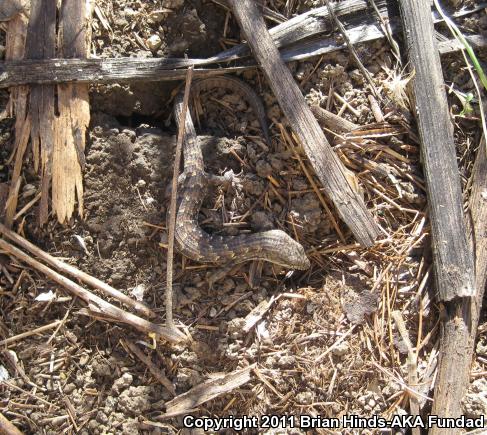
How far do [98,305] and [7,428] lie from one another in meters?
1.00

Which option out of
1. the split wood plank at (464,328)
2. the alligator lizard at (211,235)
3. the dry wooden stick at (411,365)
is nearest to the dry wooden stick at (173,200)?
the alligator lizard at (211,235)

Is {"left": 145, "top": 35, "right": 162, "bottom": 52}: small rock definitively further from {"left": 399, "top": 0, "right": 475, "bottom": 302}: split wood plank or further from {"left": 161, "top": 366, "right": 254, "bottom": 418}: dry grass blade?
{"left": 161, "top": 366, "right": 254, "bottom": 418}: dry grass blade

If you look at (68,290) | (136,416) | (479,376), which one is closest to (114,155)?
(68,290)

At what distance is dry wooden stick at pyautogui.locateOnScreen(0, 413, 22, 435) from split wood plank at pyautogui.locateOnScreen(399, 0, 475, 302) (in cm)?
304

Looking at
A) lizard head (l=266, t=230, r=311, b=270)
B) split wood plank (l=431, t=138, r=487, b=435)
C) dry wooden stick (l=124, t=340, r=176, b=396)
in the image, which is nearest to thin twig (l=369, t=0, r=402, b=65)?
split wood plank (l=431, t=138, r=487, b=435)

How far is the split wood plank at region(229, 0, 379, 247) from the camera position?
3.58m

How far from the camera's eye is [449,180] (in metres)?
3.54

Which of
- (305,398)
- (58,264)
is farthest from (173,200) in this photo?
(305,398)

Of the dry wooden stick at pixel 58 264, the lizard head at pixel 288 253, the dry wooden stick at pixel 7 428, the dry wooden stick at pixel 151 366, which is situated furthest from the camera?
the lizard head at pixel 288 253

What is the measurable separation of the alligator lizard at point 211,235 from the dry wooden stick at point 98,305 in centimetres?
58

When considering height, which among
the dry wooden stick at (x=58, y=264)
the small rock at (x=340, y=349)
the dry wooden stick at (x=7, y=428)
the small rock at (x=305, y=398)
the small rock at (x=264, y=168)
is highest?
the small rock at (x=264, y=168)

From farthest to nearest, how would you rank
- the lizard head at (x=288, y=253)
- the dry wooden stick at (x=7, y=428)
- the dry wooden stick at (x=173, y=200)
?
the lizard head at (x=288, y=253) < the dry wooden stick at (x=7, y=428) < the dry wooden stick at (x=173, y=200)

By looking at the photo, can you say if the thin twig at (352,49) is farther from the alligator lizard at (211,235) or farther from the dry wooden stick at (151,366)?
the dry wooden stick at (151,366)

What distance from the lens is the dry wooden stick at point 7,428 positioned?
131 inches
